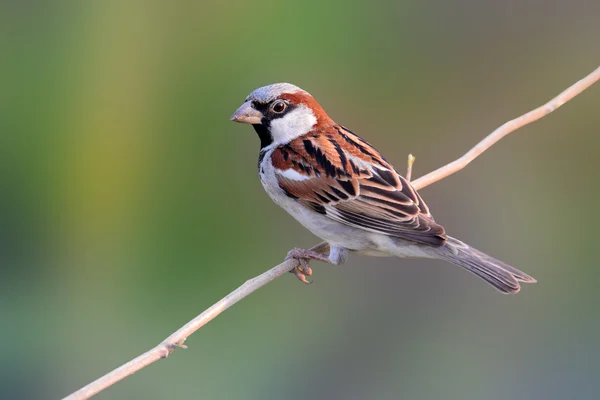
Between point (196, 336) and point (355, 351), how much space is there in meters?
0.83

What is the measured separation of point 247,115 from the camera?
2785mm

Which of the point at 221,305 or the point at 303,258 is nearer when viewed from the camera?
the point at 221,305

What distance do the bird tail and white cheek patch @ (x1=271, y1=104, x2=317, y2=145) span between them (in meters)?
0.63

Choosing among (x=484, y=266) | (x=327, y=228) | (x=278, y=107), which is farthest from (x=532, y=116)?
(x=278, y=107)

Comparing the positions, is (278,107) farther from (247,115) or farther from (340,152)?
(340,152)

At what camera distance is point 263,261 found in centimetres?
448

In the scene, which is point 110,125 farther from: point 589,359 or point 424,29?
point 589,359

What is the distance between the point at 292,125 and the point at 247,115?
16 cm

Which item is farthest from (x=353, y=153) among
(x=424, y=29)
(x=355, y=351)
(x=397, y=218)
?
Answer: (x=424, y=29)

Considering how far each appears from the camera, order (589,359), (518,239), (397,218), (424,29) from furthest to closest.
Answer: (424,29)
(518,239)
(589,359)
(397,218)

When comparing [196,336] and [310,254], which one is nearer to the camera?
[310,254]

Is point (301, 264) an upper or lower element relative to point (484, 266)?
lower

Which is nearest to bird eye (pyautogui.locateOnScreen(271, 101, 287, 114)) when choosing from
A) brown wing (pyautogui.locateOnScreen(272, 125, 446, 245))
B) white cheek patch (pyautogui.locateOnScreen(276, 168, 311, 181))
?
brown wing (pyautogui.locateOnScreen(272, 125, 446, 245))

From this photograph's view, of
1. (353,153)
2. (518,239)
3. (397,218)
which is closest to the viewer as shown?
(397,218)
